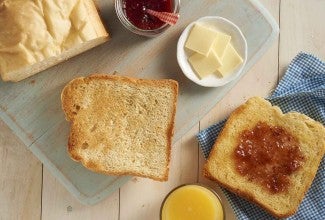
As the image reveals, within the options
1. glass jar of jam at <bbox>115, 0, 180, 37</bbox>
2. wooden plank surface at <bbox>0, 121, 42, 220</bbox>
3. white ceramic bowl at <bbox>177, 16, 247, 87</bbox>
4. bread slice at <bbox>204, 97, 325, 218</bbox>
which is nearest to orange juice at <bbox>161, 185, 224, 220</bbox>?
bread slice at <bbox>204, 97, 325, 218</bbox>

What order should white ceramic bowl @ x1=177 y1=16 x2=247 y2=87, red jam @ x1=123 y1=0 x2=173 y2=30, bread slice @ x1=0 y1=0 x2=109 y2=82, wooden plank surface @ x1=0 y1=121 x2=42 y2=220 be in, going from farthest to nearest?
wooden plank surface @ x1=0 y1=121 x2=42 y2=220
white ceramic bowl @ x1=177 y1=16 x2=247 y2=87
red jam @ x1=123 y1=0 x2=173 y2=30
bread slice @ x1=0 y1=0 x2=109 y2=82

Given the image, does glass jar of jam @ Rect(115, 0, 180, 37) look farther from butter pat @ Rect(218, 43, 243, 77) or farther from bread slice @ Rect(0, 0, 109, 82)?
butter pat @ Rect(218, 43, 243, 77)

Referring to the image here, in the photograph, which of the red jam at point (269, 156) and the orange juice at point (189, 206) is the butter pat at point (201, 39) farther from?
the orange juice at point (189, 206)

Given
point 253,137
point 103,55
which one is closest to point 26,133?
point 103,55

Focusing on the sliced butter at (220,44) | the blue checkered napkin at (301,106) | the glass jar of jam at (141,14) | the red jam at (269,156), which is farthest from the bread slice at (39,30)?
the red jam at (269,156)

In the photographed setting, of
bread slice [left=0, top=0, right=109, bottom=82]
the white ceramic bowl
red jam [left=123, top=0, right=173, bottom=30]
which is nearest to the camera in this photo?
bread slice [left=0, top=0, right=109, bottom=82]

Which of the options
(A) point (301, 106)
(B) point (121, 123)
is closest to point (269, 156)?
(A) point (301, 106)

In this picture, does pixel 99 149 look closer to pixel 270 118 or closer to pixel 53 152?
pixel 53 152
